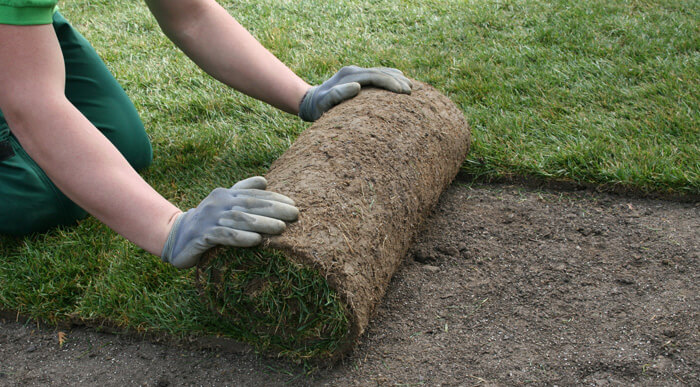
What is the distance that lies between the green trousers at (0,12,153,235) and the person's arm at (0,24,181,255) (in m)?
0.77

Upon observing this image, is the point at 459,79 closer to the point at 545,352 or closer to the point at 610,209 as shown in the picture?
the point at 610,209

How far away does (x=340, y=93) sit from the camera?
278 cm

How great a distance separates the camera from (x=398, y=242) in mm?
2312

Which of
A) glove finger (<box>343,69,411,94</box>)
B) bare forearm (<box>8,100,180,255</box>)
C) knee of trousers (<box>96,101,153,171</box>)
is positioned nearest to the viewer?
bare forearm (<box>8,100,180,255</box>)

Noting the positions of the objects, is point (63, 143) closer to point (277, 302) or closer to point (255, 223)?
point (255, 223)

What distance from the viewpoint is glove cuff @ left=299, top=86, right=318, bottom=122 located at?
2.90 meters

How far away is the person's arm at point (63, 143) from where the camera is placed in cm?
191

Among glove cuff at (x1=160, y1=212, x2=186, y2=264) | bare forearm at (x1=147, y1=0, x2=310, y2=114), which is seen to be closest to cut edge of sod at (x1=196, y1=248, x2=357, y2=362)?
glove cuff at (x1=160, y1=212, x2=186, y2=264)

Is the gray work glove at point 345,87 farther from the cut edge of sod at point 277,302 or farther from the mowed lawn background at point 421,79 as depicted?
the cut edge of sod at point 277,302

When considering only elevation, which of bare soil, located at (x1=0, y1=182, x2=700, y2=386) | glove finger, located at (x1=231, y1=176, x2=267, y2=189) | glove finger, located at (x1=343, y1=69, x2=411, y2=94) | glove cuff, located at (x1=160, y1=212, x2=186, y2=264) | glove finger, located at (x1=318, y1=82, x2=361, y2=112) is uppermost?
glove finger, located at (x1=343, y1=69, x2=411, y2=94)

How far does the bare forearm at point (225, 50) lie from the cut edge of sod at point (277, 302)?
1.19 metres

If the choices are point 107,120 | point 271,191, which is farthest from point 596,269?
point 107,120

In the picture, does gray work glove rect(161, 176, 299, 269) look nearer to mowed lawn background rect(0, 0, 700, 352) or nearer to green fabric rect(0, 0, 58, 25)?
mowed lawn background rect(0, 0, 700, 352)

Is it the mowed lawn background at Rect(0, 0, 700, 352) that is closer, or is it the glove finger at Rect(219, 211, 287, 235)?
the glove finger at Rect(219, 211, 287, 235)
